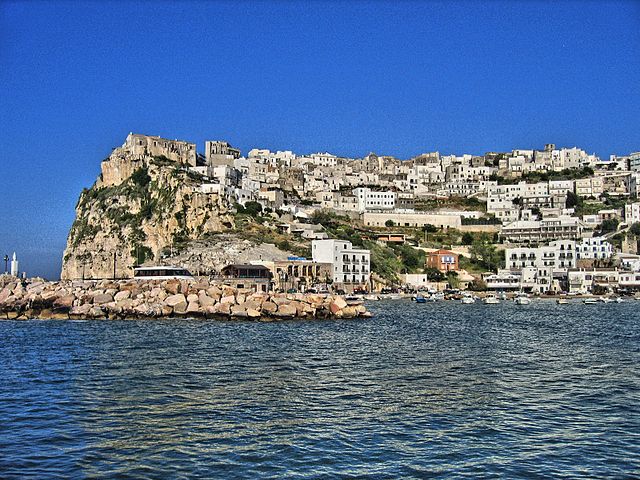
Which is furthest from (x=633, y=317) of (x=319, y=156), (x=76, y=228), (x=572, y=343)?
(x=319, y=156)

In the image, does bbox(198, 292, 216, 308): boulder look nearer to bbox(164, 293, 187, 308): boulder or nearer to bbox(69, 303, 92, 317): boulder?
bbox(164, 293, 187, 308): boulder

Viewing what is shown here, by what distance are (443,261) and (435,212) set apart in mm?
25629

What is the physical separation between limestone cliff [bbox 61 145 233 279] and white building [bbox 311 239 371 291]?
1488cm

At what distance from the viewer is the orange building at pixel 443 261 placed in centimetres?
9531

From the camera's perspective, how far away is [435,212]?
119875 mm

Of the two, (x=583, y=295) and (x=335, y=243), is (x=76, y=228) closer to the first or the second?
(x=335, y=243)

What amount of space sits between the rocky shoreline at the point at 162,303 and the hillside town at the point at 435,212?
13.9m

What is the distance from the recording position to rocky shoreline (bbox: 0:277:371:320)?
4053 cm

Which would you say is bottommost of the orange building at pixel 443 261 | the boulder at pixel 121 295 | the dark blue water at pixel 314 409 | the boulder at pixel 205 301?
the dark blue water at pixel 314 409

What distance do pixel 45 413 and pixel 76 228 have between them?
98625 mm

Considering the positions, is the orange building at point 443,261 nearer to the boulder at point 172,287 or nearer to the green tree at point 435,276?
the green tree at point 435,276

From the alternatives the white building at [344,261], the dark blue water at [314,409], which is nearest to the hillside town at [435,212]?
the white building at [344,261]

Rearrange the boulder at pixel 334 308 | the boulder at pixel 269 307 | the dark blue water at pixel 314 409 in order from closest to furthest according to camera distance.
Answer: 1. the dark blue water at pixel 314 409
2. the boulder at pixel 269 307
3. the boulder at pixel 334 308

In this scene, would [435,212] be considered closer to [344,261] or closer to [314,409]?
A: [344,261]
